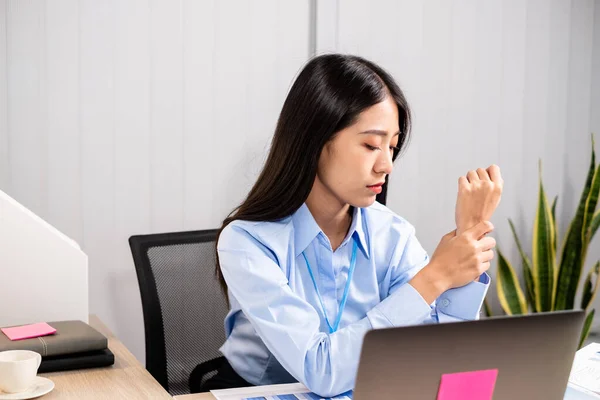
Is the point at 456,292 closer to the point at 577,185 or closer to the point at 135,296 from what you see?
the point at 135,296

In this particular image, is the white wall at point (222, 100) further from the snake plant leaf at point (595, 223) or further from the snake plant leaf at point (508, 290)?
the snake plant leaf at point (595, 223)

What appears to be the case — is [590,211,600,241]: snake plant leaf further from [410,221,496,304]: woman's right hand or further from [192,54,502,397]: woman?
[410,221,496,304]: woman's right hand

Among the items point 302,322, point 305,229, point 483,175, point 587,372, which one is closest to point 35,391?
point 302,322

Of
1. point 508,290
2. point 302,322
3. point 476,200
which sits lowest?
point 508,290

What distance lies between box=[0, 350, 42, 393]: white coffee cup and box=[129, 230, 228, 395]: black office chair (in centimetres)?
59

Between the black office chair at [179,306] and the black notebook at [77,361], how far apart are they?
35cm

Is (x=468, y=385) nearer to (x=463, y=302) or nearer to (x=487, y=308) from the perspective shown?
(x=463, y=302)

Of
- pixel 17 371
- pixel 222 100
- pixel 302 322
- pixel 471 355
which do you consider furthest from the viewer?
pixel 222 100

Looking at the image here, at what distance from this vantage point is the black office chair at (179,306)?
2025 mm

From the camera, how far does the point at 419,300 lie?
1.48 m

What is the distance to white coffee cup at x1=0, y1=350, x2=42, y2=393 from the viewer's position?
138 cm

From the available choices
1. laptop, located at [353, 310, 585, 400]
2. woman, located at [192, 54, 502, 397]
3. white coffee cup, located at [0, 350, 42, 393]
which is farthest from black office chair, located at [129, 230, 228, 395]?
laptop, located at [353, 310, 585, 400]

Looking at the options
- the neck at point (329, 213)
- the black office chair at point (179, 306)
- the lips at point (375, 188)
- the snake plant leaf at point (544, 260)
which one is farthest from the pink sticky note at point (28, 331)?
the snake plant leaf at point (544, 260)

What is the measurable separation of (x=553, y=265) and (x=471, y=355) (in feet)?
8.18
